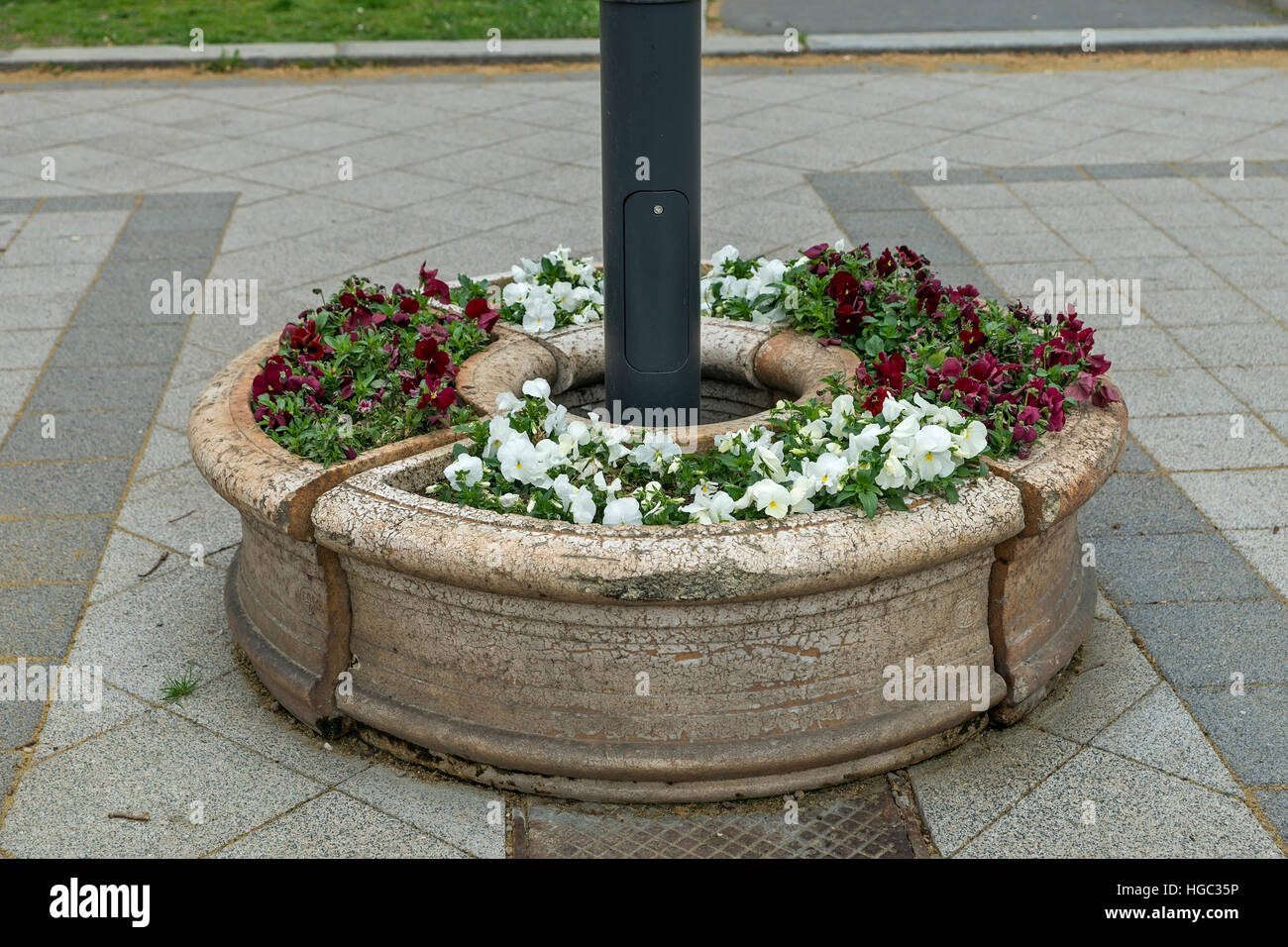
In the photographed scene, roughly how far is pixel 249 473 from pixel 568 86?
783cm

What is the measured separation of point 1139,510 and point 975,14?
9.42 metres

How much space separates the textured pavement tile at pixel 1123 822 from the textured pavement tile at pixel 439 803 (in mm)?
1132

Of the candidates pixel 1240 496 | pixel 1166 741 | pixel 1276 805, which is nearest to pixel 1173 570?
pixel 1240 496

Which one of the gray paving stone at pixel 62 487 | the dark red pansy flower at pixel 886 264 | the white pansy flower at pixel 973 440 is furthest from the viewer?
the gray paving stone at pixel 62 487

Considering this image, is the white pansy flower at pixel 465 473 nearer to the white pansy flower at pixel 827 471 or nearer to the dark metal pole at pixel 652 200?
the dark metal pole at pixel 652 200

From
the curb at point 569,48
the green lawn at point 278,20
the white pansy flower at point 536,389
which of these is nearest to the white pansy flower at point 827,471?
the white pansy flower at point 536,389

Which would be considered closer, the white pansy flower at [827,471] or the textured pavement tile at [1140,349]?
the white pansy flower at [827,471]

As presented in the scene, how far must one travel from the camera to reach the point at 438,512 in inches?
128

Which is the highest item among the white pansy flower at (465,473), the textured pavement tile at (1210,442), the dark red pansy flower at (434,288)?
the dark red pansy flower at (434,288)

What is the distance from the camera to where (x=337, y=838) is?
126 inches

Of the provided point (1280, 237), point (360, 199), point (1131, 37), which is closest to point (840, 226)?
point (1280, 237)

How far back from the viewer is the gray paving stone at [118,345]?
5.98 m

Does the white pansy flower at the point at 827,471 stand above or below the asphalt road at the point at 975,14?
below

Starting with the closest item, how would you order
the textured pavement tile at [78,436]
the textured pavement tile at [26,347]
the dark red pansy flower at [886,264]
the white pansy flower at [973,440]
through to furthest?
the white pansy flower at [973,440] < the dark red pansy flower at [886,264] < the textured pavement tile at [78,436] < the textured pavement tile at [26,347]
